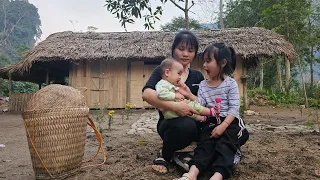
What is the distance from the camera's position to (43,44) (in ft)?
33.3

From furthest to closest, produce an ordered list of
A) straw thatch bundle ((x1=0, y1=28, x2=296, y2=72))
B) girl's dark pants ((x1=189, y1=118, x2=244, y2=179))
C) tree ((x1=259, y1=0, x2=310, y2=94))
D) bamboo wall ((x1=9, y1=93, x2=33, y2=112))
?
tree ((x1=259, y1=0, x2=310, y2=94)) → bamboo wall ((x1=9, y1=93, x2=33, y2=112)) → straw thatch bundle ((x1=0, y1=28, x2=296, y2=72)) → girl's dark pants ((x1=189, y1=118, x2=244, y2=179))

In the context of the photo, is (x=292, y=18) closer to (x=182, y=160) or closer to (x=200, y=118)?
(x=200, y=118)

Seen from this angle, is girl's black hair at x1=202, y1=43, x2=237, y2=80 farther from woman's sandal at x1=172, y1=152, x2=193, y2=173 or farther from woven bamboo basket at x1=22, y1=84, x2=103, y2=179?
woven bamboo basket at x1=22, y1=84, x2=103, y2=179

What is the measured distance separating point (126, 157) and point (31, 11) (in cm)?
4334

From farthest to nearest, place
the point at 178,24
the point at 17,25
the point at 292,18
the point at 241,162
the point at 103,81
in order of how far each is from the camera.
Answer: the point at 17,25 < the point at 178,24 < the point at 292,18 < the point at 103,81 < the point at 241,162

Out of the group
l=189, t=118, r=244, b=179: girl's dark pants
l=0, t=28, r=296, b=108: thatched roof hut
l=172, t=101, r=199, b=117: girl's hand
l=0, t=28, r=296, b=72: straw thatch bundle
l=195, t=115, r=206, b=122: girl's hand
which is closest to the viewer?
l=189, t=118, r=244, b=179: girl's dark pants

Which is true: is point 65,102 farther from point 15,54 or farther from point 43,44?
point 15,54

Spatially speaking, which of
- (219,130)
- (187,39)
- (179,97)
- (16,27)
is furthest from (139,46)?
(16,27)

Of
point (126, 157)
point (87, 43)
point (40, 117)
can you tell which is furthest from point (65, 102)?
point (87, 43)

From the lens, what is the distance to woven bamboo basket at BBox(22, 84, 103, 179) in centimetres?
199

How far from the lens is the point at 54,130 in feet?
6.59

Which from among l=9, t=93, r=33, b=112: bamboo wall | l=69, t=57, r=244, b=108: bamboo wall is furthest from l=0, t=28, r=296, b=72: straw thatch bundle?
l=9, t=93, r=33, b=112: bamboo wall

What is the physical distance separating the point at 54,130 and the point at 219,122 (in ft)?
4.22

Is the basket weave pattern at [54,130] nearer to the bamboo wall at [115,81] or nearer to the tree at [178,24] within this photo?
the bamboo wall at [115,81]
